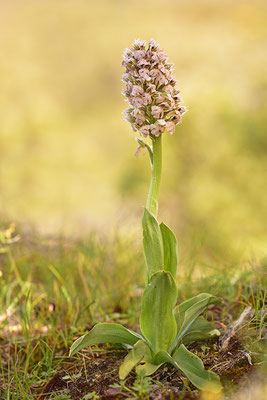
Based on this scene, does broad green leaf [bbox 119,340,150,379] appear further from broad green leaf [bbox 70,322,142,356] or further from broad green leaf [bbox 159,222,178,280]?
broad green leaf [bbox 159,222,178,280]

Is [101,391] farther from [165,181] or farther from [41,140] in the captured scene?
[41,140]

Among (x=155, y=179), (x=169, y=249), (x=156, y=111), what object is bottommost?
(x=169, y=249)

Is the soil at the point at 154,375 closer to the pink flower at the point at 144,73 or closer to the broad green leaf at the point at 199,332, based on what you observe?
the broad green leaf at the point at 199,332

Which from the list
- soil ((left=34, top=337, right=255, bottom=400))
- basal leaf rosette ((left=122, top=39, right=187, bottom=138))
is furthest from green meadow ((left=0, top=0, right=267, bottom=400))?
basal leaf rosette ((left=122, top=39, right=187, bottom=138))

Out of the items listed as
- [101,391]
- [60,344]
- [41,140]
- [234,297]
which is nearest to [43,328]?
[60,344]

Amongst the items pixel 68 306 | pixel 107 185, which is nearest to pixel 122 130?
pixel 107 185

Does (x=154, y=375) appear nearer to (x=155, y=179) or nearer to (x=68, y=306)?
(x=155, y=179)

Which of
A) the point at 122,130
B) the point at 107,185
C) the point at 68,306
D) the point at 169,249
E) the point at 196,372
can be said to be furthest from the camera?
the point at 122,130
